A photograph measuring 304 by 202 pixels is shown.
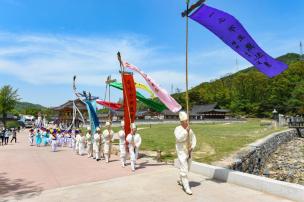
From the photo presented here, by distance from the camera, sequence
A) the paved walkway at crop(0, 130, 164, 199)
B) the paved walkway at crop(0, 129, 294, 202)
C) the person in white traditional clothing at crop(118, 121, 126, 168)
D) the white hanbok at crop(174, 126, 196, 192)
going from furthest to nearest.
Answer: the person in white traditional clothing at crop(118, 121, 126, 168)
the paved walkway at crop(0, 130, 164, 199)
the white hanbok at crop(174, 126, 196, 192)
the paved walkway at crop(0, 129, 294, 202)

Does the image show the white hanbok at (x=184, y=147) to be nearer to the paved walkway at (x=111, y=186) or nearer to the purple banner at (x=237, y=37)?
the paved walkway at (x=111, y=186)

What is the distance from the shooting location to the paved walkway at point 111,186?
7.52 m

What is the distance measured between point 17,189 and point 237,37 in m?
7.54

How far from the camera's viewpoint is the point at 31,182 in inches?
388

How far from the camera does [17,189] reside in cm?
888

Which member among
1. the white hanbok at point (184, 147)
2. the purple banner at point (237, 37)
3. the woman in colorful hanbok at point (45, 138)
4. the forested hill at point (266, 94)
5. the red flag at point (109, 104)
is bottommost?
the woman in colorful hanbok at point (45, 138)

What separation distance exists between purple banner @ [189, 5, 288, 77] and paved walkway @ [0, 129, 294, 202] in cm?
331

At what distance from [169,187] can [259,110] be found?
73.9 m

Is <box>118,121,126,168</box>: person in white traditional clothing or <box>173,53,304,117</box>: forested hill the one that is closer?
<box>118,121,126,168</box>: person in white traditional clothing

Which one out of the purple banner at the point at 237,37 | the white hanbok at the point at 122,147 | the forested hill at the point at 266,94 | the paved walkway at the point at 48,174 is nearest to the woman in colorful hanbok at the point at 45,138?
the paved walkway at the point at 48,174

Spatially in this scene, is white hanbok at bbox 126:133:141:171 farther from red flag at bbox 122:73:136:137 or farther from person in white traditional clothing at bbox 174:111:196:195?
person in white traditional clothing at bbox 174:111:196:195

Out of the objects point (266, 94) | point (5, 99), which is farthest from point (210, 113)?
point (5, 99)

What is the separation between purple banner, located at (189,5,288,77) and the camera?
830 centimetres

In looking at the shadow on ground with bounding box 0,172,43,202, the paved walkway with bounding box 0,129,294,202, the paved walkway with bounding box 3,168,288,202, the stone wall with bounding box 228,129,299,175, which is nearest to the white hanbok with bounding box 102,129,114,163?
the paved walkway with bounding box 0,129,294,202
